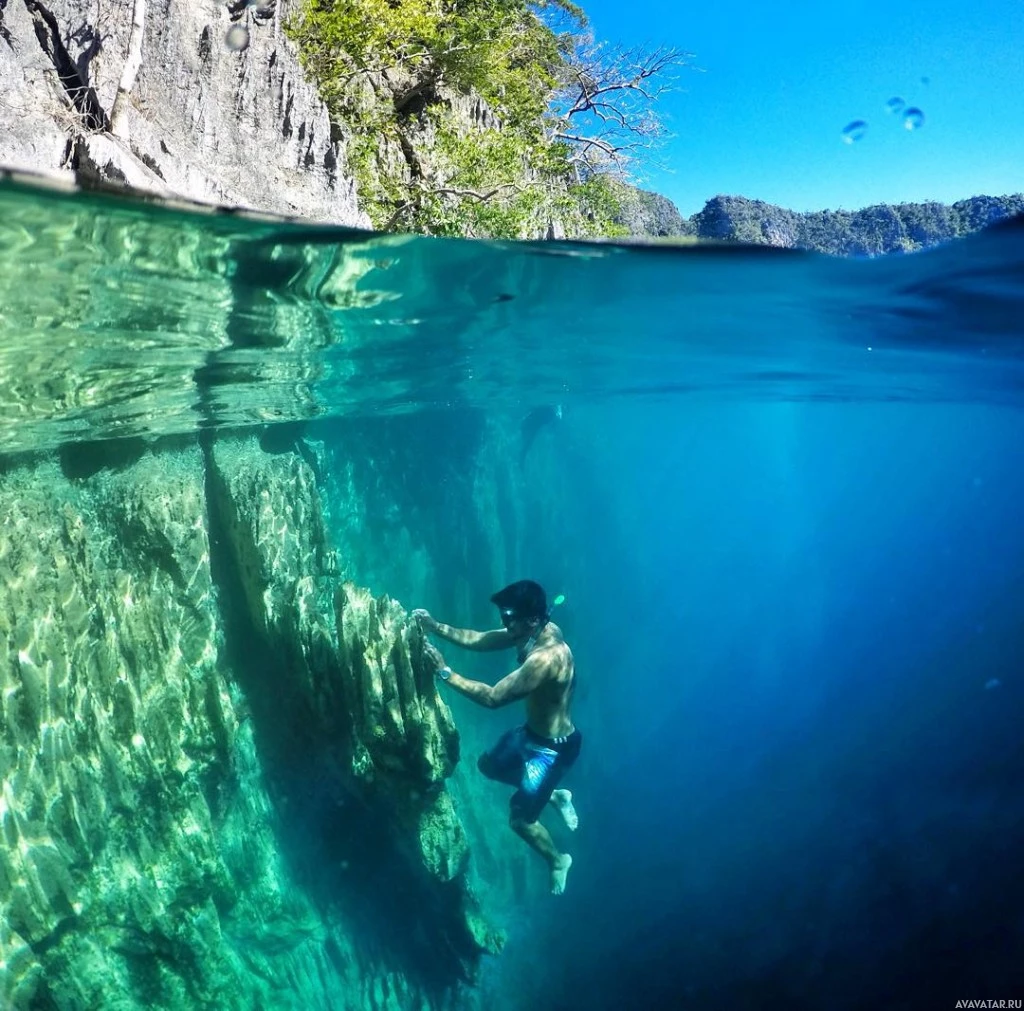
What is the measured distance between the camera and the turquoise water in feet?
23.7

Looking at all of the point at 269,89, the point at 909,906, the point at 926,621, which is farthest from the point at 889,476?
the point at 269,89

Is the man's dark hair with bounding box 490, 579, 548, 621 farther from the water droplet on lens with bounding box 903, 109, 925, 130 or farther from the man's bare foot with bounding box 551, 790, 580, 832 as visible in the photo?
the water droplet on lens with bounding box 903, 109, 925, 130

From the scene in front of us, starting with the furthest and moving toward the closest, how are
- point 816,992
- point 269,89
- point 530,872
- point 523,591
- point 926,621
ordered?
1. point 926,621
2. point 530,872
3. point 269,89
4. point 816,992
5. point 523,591

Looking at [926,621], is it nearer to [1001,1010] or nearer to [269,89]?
[1001,1010]

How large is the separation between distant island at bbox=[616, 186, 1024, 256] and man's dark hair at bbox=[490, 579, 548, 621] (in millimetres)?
4520

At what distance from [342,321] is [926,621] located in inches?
2213

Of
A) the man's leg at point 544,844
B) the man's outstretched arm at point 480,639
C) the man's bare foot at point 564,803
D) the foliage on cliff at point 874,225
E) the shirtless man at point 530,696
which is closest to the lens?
→ the foliage on cliff at point 874,225

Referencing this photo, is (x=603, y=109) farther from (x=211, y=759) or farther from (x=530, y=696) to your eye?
(x=211, y=759)

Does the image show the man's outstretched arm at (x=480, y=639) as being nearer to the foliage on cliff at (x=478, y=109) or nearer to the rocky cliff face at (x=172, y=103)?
the rocky cliff face at (x=172, y=103)

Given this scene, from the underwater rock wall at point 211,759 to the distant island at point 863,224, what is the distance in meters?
6.50

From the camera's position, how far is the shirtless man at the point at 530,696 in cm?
937

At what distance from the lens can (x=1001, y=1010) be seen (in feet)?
36.9

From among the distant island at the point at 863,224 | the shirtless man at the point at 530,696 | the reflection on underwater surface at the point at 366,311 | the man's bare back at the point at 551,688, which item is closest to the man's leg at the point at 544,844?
the shirtless man at the point at 530,696

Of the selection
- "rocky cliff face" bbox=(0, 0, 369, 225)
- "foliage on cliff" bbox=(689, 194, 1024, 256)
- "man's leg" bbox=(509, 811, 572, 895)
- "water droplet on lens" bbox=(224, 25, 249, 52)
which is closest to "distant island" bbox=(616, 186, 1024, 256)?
"foliage on cliff" bbox=(689, 194, 1024, 256)
